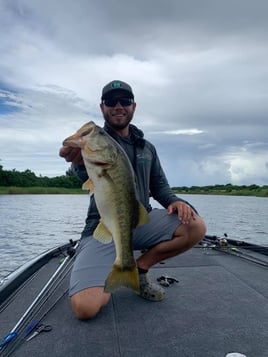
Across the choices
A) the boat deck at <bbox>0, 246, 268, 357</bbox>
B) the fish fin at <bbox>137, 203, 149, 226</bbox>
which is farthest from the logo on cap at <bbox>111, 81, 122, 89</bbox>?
the boat deck at <bbox>0, 246, 268, 357</bbox>

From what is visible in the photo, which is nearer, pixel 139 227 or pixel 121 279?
pixel 121 279

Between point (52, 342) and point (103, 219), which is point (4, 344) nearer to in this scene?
point (52, 342)

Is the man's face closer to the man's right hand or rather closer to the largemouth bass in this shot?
the man's right hand

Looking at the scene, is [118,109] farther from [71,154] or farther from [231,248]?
[231,248]

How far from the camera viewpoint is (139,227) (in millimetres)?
3980

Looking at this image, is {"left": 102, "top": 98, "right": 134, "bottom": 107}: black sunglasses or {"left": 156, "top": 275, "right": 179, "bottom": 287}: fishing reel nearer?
{"left": 102, "top": 98, "right": 134, "bottom": 107}: black sunglasses

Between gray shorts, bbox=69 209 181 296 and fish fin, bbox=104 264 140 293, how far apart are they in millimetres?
425

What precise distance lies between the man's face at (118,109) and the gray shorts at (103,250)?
1110 mm

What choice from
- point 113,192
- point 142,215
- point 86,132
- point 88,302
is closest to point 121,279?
point 88,302

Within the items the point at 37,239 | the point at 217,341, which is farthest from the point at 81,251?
the point at 37,239

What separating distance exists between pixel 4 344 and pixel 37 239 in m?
12.2

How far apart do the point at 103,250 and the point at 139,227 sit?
1.53 feet

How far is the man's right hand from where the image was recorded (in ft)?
10.6

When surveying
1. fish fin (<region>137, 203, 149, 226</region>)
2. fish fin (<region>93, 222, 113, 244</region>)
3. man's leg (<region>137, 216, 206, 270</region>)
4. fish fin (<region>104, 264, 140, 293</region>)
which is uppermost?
fish fin (<region>137, 203, 149, 226</region>)
